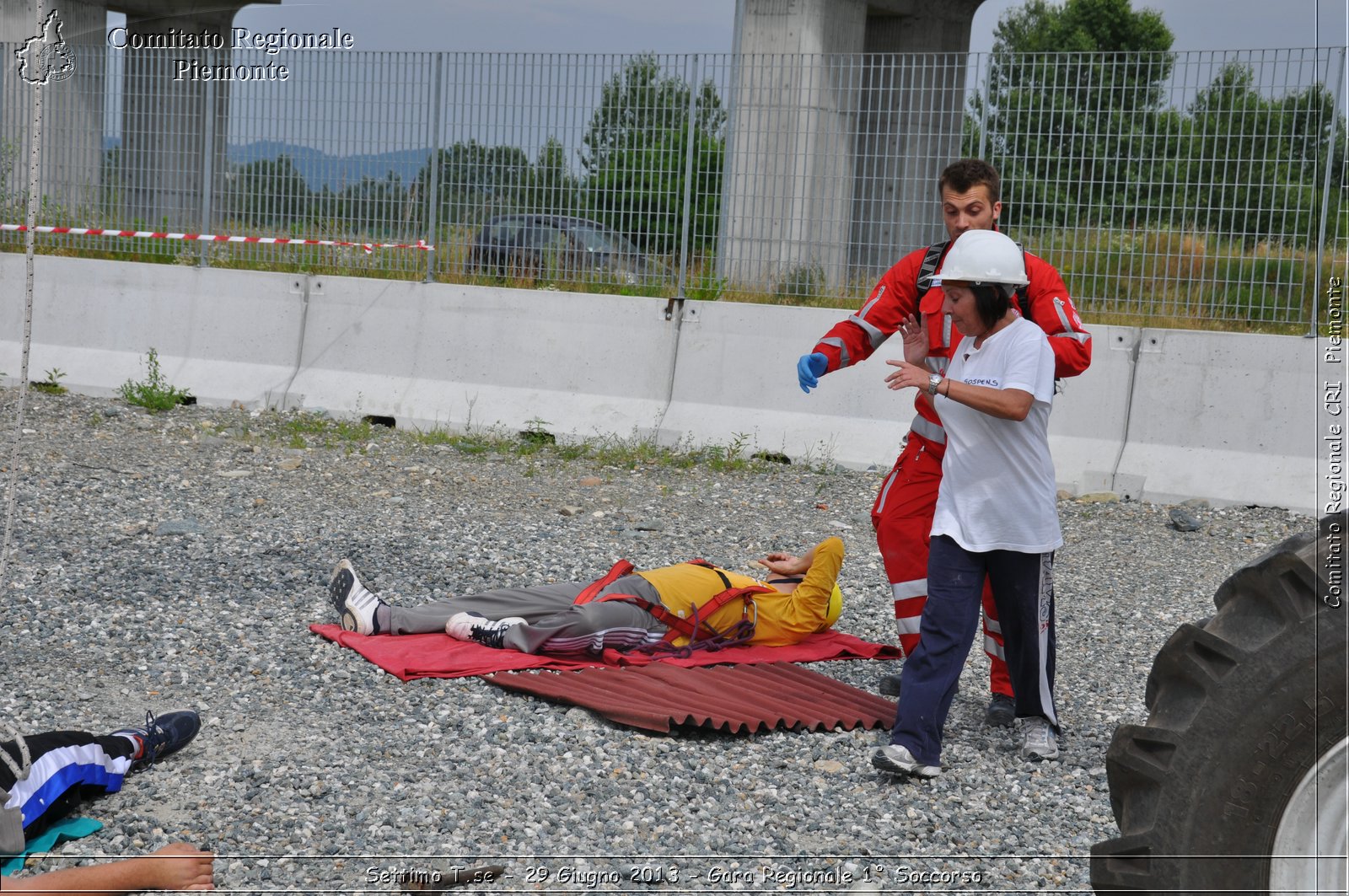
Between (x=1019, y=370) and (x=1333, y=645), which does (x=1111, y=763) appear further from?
(x=1019, y=370)

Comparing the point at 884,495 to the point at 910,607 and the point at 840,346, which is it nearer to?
the point at 910,607

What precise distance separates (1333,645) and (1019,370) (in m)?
1.91

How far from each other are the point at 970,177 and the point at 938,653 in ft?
6.25

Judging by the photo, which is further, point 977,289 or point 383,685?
point 383,685

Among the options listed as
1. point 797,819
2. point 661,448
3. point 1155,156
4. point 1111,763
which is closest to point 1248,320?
point 1155,156

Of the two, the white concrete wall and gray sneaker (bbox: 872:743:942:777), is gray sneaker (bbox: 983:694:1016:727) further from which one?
the white concrete wall

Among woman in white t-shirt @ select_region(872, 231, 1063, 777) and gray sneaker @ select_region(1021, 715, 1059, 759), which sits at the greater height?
woman in white t-shirt @ select_region(872, 231, 1063, 777)

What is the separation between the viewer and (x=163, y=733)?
417 centimetres

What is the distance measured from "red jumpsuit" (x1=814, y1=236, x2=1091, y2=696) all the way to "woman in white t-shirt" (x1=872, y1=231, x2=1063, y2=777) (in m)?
0.47

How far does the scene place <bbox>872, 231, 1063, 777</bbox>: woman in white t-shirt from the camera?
427cm

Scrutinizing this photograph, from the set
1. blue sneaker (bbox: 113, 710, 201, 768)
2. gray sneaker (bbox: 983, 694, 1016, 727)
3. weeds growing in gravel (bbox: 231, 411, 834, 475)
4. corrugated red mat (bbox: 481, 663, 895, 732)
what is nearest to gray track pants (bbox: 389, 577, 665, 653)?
corrugated red mat (bbox: 481, 663, 895, 732)

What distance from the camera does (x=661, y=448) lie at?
33.2 ft

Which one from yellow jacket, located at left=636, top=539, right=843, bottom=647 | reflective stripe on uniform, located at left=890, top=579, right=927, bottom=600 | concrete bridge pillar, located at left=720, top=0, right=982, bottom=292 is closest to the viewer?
reflective stripe on uniform, located at left=890, top=579, right=927, bottom=600

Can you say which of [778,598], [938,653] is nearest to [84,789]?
[938,653]
